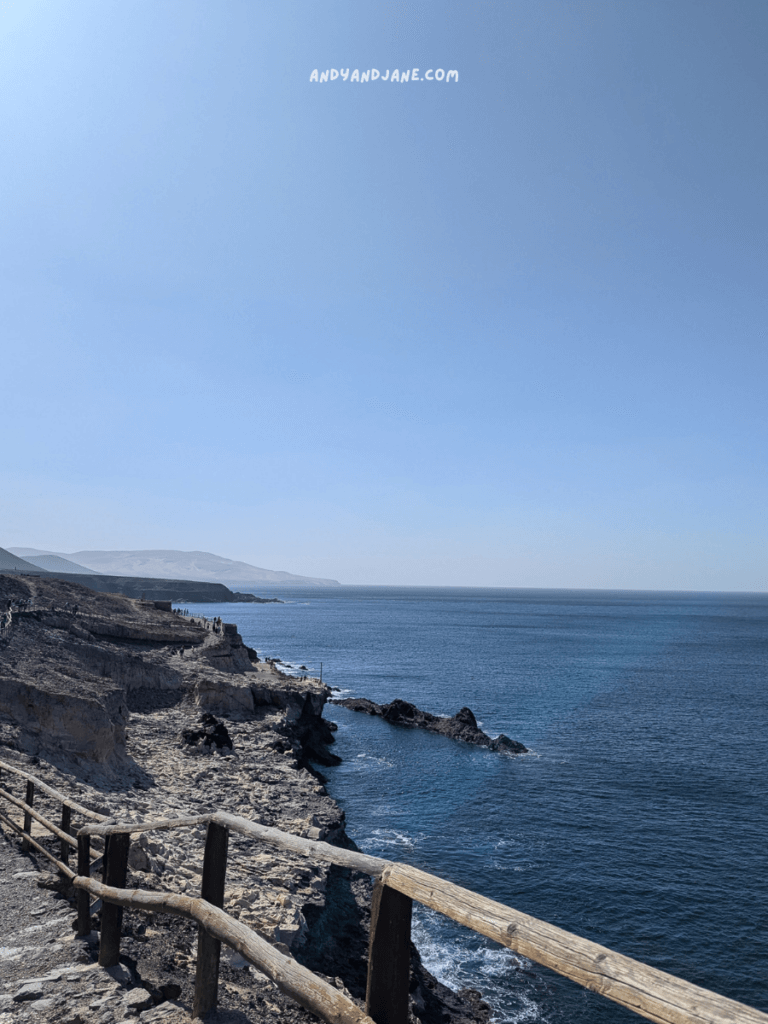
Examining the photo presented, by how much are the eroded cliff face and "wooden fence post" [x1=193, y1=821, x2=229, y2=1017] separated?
629 inches

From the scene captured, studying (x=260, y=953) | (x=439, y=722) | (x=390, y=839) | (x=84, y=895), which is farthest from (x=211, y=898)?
(x=439, y=722)

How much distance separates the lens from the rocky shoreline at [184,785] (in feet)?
25.8

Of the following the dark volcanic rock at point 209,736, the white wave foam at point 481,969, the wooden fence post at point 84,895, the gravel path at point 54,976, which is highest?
the wooden fence post at point 84,895

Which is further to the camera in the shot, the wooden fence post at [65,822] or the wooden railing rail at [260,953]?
the wooden fence post at [65,822]

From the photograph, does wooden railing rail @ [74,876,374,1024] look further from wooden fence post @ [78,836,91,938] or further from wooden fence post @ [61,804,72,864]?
wooden fence post @ [61,804,72,864]

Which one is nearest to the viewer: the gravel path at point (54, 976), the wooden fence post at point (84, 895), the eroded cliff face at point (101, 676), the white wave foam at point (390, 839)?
the gravel path at point (54, 976)

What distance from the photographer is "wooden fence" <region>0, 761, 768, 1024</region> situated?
238 cm

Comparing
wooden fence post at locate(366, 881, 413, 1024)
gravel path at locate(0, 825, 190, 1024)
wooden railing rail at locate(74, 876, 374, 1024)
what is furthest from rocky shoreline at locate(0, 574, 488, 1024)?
wooden fence post at locate(366, 881, 413, 1024)

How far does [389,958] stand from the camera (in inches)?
136

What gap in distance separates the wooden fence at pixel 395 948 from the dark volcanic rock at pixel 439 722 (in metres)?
40.2

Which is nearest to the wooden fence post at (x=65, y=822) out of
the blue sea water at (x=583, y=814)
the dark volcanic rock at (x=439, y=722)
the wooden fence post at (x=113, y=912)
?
the wooden fence post at (x=113, y=912)

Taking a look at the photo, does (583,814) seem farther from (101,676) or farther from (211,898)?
(211,898)

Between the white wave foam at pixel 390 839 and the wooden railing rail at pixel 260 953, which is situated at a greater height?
the wooden railing rail at pixel 260 953

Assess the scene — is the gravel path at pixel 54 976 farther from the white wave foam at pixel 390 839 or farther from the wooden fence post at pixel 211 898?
the white wave foam at pixel 390 839
